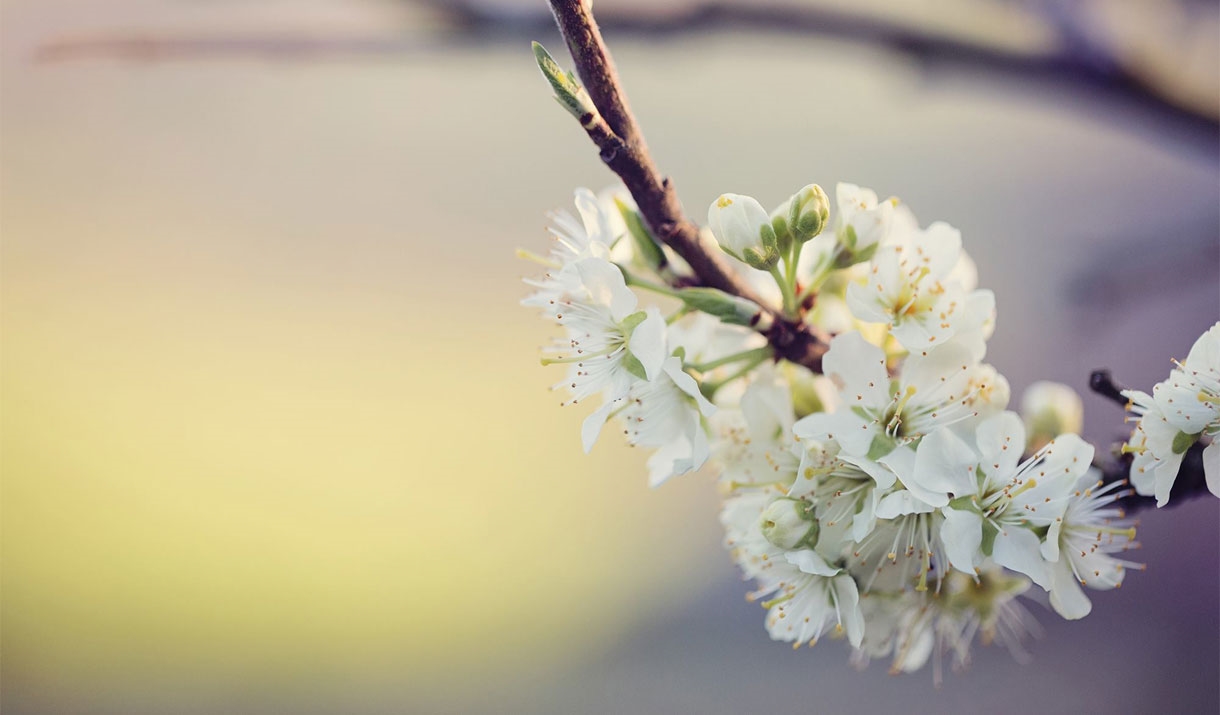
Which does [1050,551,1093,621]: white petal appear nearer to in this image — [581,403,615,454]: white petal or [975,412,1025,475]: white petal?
[975,412,1025,475]: white petal

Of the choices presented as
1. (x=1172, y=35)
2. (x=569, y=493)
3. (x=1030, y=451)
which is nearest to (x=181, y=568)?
(x=569, y=493)

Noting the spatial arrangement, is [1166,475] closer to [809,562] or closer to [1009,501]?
[1009,501]

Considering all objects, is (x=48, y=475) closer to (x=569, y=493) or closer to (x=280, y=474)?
(x=280, y=474)

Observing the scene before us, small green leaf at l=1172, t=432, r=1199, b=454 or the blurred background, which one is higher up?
the blurred background

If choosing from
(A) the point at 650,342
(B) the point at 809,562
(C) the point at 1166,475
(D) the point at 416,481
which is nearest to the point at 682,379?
(A) the point at 650,342

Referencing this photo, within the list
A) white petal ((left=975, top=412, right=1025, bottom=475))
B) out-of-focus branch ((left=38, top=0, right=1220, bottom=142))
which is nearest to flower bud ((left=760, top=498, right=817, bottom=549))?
white petal ((left=975, top=412, right=1025, bottom=475))

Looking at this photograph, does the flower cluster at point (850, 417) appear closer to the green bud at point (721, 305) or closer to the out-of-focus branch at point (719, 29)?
the green bud at point (721, 305)
